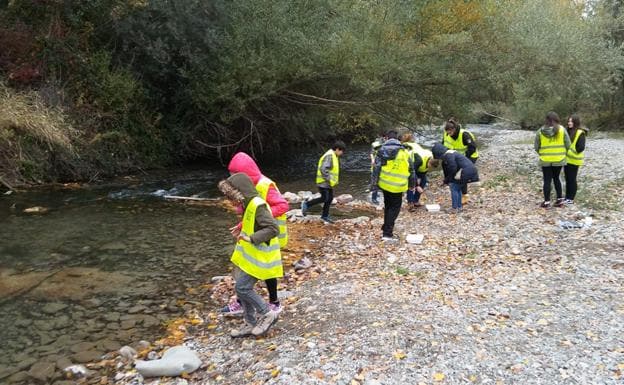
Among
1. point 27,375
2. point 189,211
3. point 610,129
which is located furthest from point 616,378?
point 610,129

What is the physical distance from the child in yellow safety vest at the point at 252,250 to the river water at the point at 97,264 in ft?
5.06

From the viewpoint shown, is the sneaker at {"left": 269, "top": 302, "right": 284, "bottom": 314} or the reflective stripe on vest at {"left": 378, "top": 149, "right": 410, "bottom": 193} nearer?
the sneaker at {"left": 269, "top": 302, "right": 284, "bottom": 314}

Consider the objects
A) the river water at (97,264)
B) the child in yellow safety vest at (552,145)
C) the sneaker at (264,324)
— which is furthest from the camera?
the child in yellow safety vest at (552,145)

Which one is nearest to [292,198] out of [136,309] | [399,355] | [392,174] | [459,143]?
[459,143]

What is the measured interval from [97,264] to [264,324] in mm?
4607

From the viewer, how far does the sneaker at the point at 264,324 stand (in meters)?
5.80

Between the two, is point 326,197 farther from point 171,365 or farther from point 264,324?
point 171,365

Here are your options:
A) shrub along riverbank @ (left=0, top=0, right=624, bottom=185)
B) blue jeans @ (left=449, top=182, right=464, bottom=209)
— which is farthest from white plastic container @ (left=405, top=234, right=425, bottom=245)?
shrub along riverbank @ (left=0, top=0, right=624, bottom=185)

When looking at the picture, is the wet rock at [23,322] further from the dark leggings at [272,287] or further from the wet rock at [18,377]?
the dark leggings at [272,287]

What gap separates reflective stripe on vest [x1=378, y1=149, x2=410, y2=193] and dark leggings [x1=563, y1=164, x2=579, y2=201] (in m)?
3.99

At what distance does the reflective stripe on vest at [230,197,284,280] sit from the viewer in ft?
18.2

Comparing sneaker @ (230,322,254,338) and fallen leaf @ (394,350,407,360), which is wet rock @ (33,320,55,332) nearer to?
sneaker @ (230,322,254,338)

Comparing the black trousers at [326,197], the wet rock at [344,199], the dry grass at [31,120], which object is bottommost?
the wet rock at [344,199]

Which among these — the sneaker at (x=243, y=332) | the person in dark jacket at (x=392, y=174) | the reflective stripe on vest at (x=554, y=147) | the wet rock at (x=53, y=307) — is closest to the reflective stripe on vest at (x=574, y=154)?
the reflective stripe on vest at (x=554, y=147)
